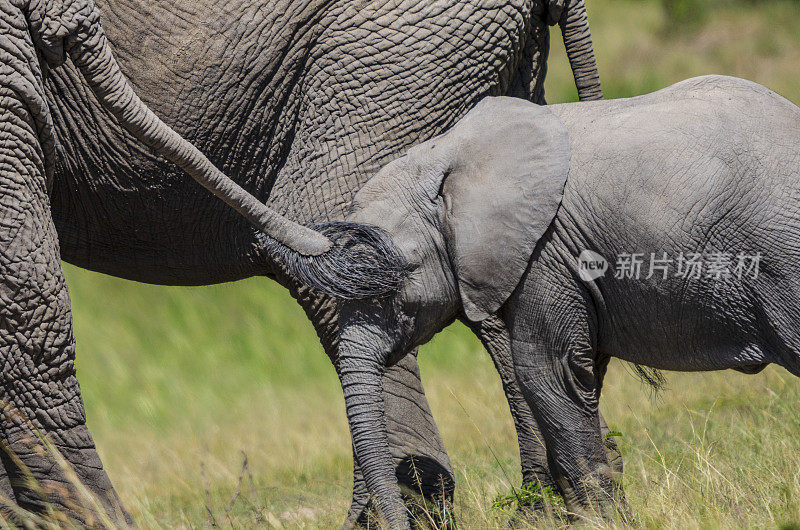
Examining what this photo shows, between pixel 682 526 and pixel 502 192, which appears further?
pixel 502 192

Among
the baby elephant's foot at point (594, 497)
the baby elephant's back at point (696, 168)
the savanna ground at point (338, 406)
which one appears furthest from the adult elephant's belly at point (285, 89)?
the baby elephant's foot at point (594, 497)

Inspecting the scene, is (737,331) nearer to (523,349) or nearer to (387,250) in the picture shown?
(523,349)

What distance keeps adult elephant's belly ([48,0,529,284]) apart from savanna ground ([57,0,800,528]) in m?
1.26

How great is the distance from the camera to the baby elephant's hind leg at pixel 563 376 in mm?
4039

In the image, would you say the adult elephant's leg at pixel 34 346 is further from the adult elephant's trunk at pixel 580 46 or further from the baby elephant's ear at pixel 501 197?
the adult elephant's trunk at pixel 580 46

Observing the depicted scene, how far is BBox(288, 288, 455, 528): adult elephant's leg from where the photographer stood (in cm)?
482

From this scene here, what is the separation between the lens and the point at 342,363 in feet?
13.5

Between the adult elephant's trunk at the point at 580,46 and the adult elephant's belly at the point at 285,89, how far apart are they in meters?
0.35

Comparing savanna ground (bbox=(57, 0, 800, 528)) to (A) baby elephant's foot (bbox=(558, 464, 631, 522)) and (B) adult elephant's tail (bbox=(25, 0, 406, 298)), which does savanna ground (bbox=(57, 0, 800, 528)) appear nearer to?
(A) baby elephant's foot (bbox=(558, 464, 631, 522))

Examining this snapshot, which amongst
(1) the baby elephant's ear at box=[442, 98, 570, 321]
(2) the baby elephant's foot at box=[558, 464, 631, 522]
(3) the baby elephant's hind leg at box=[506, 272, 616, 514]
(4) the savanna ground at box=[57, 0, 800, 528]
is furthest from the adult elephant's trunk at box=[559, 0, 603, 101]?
(2) the baby elephant's foot at box=[558, 464, 631, 522]

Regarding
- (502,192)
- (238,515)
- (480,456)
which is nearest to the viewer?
(502,192)

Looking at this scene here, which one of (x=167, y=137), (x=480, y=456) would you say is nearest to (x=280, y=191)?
(x=167, y=137)

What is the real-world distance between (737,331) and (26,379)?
97.5 inches

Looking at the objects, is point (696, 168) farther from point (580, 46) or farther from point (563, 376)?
point (580, 46)
